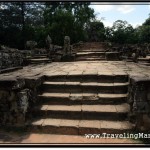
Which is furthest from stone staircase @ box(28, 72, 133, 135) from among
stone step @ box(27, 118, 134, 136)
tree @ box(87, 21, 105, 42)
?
tree @ box(87, 21, 105, 42)

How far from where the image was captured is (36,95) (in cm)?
488

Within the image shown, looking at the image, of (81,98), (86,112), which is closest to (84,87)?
(81,98)

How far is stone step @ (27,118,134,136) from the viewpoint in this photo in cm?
397

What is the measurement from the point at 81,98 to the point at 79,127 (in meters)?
0.92

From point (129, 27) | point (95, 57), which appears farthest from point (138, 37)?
point (95, 57)

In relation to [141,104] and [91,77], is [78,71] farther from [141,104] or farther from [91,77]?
[141,104]

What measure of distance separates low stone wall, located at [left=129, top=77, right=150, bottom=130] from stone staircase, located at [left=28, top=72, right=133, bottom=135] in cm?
18

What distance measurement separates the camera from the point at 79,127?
403 centimetres

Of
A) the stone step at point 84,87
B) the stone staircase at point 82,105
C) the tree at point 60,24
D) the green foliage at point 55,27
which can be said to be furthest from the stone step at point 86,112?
the tree at point 60,24

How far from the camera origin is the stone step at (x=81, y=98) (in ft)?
15.7

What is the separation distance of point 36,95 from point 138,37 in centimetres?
4089

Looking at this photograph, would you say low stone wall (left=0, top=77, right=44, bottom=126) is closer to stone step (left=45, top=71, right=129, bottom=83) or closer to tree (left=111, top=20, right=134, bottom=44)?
stone step (left=45, top=71, right=129, bottom=83)

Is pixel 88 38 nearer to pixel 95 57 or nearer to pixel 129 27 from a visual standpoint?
pixel 129 27

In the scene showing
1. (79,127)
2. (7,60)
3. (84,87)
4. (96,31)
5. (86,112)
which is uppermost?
(96,31)
